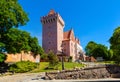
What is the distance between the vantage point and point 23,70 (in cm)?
3152

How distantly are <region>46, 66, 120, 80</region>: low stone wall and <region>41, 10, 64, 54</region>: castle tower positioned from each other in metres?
48.3

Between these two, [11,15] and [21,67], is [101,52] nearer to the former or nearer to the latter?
[21,67]

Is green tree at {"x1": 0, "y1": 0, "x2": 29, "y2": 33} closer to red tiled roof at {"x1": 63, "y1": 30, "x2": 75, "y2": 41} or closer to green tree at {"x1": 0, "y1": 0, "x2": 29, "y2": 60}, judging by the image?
green tree at {"x1": 0, "y1": 0, "x2": 29, "y2": 60}

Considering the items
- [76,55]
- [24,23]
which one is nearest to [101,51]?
[76,55]

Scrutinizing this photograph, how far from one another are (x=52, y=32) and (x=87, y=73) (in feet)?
173

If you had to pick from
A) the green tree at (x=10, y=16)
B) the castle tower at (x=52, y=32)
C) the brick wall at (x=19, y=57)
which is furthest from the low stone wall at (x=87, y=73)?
the castle tower at (x=52, y=32)

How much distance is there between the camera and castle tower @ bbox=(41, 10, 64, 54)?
7567cm

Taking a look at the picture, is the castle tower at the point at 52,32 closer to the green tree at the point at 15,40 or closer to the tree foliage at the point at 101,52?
the tree foliage at the point at 101,52

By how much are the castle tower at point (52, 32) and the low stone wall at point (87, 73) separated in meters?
48.3

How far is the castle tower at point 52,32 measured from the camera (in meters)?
75.7

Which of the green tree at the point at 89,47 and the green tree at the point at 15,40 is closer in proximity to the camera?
the green tree at the point at 15,40

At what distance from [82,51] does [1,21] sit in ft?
213

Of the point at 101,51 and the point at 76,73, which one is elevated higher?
the point at 101,51

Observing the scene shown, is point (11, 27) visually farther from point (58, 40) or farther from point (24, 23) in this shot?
point (58, 40)
